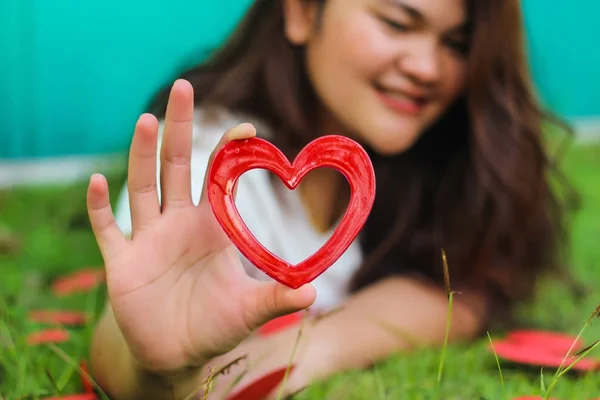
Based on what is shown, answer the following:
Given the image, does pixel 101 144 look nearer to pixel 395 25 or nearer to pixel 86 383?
pixel 395 25

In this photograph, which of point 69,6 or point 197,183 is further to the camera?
point 69,6

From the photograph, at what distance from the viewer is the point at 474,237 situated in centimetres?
140

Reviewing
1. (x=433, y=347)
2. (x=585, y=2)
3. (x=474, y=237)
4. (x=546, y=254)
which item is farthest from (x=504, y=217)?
(x=585, y=2)

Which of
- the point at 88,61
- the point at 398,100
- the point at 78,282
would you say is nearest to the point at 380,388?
the point at 398,100

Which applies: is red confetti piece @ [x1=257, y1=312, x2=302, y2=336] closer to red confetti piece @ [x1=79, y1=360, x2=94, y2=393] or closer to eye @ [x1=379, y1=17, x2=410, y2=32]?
red confetti piece @ [x1=79, y1=360, x2=94, y2=393]

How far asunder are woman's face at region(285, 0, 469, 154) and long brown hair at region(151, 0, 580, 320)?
0.07m

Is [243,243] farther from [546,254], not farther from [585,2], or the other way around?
[585,2]

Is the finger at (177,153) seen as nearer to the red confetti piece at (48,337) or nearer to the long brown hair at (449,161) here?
the red confetti piece at (48,337)

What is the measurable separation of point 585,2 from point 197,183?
9.66ft

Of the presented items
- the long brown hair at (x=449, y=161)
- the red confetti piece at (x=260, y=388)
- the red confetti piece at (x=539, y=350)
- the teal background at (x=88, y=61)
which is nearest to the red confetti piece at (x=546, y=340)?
the red confetti piece at (x=539, y=350)

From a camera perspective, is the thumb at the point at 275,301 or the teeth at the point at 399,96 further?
the teeth at the point at 399,96

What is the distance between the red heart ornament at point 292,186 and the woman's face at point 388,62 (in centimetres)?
47

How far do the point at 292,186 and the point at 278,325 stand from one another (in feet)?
1.57

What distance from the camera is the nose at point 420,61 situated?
1.14m
